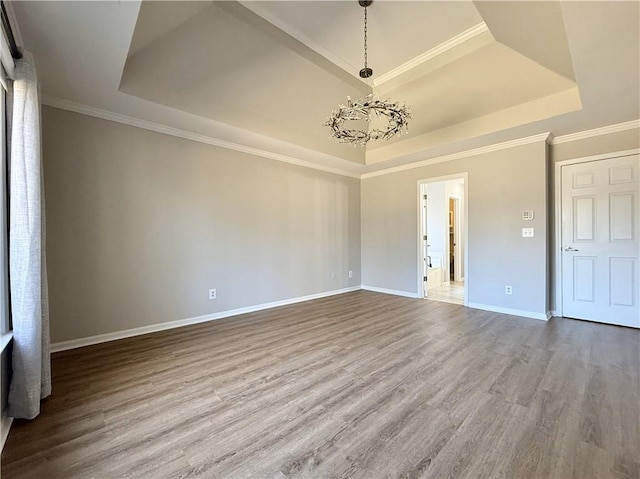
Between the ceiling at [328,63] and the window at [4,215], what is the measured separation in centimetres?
52

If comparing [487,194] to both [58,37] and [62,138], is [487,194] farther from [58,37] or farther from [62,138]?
[62,138]

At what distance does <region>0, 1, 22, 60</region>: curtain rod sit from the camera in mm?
1679

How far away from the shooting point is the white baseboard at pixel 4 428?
1579mm

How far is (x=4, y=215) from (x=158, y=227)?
1671 mm

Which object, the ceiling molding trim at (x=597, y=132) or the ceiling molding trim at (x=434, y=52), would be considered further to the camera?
the ceiling molding trim at (x=597, y=132)

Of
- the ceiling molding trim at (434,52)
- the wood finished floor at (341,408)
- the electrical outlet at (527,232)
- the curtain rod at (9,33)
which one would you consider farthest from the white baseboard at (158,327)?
the ceiling molding trim at (434,52)

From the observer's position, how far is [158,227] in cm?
354

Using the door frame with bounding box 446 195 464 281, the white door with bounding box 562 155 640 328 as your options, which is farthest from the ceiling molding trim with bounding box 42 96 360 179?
the door frame with bounding box 446 195 464 281

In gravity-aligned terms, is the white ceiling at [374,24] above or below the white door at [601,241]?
above

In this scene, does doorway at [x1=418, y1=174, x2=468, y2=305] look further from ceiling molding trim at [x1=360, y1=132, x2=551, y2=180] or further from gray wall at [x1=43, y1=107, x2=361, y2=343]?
gray wall at [x1=43, y1=107, x2=361, y2=343]

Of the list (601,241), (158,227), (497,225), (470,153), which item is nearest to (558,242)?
(601,241)

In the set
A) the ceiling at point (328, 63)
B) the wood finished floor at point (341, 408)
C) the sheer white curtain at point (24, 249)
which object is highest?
the ceiling at point (328, 63)

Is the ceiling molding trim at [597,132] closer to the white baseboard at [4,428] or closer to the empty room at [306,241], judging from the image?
the empty room at [306,241]

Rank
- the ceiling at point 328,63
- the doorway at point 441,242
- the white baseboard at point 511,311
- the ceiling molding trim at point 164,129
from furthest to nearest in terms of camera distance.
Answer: the doorway at point 441,242, the white baseboard at point 511,311, the ceiling molding trim at point 164,129, the ceiling at point 328,63
